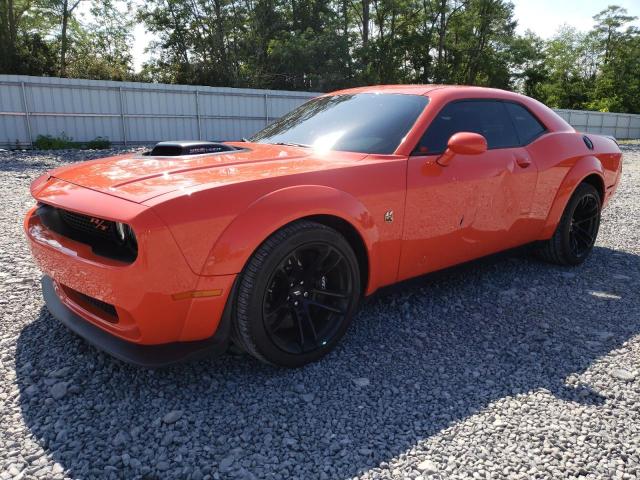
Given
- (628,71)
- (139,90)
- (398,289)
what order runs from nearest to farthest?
(398,289), (139,90), (628,71)

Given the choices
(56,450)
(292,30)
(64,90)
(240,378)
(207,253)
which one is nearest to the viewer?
(56,450)

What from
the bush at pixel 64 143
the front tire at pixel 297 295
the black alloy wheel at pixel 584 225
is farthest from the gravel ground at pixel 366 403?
the bush at pixel 64 143

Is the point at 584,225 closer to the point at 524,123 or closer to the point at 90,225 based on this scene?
the point at 524,123

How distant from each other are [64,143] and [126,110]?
7.78 ft

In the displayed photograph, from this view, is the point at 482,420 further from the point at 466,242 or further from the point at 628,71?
the point at 628,71

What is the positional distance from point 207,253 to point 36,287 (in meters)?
2.04

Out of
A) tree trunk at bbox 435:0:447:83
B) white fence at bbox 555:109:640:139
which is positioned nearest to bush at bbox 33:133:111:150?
white fence at bbox 555:109:640:139

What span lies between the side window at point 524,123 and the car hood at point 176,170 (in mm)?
1742

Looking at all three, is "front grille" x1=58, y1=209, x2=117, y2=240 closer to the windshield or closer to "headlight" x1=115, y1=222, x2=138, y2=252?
"headlight" x1=115, y1=222, x2=138, y2=252

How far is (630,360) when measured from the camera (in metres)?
2.70

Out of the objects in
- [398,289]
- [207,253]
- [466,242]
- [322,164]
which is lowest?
[398,289]

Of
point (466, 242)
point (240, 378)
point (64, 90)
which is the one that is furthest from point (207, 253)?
point (64, 90)

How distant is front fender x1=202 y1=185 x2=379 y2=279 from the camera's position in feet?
6.95

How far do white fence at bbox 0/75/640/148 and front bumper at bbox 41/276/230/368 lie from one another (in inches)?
535
